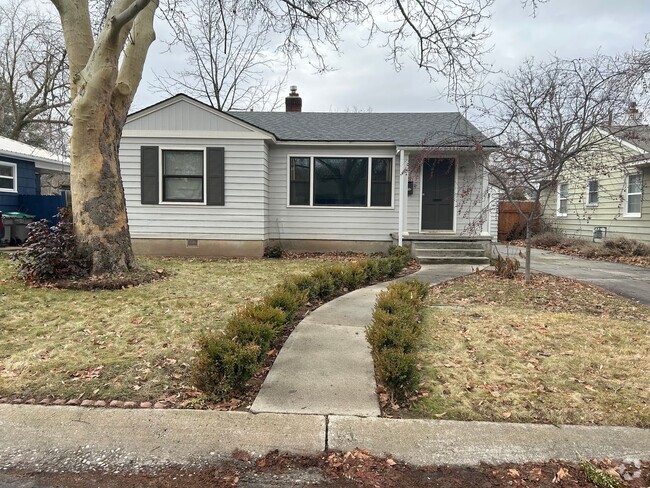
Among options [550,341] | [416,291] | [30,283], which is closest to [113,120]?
[30,283]

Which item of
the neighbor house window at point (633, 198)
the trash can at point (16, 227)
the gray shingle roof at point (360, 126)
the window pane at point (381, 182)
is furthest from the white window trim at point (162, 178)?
the neighbor house window at point (633, 198)

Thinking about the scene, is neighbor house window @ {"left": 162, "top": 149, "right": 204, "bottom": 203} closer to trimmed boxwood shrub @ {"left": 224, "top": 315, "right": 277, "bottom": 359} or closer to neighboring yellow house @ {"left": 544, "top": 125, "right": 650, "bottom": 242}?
trimmed boxwood shrub @ {"left": 224, "top": 315, "right": 277, "bottom": 359}

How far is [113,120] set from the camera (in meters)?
7.36

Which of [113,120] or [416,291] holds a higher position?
[113,120]

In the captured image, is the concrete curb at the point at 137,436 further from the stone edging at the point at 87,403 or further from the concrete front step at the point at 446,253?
the concrete front step at the point at 446,253

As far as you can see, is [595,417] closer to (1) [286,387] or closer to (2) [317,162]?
(1) [286,387]

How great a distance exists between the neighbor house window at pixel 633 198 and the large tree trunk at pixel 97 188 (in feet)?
48.7

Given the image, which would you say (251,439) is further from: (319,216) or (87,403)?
(319,216)

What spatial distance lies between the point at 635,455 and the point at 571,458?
15.6 inches

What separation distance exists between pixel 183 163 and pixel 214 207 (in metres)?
1.39

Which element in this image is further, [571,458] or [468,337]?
[468,337]

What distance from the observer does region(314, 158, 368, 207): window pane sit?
11.8 m

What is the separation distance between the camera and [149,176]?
35.7ft

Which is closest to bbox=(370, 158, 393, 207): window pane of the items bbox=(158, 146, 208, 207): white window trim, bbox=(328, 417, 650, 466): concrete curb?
bbox=(158, 146, 208, 207): white window trim
